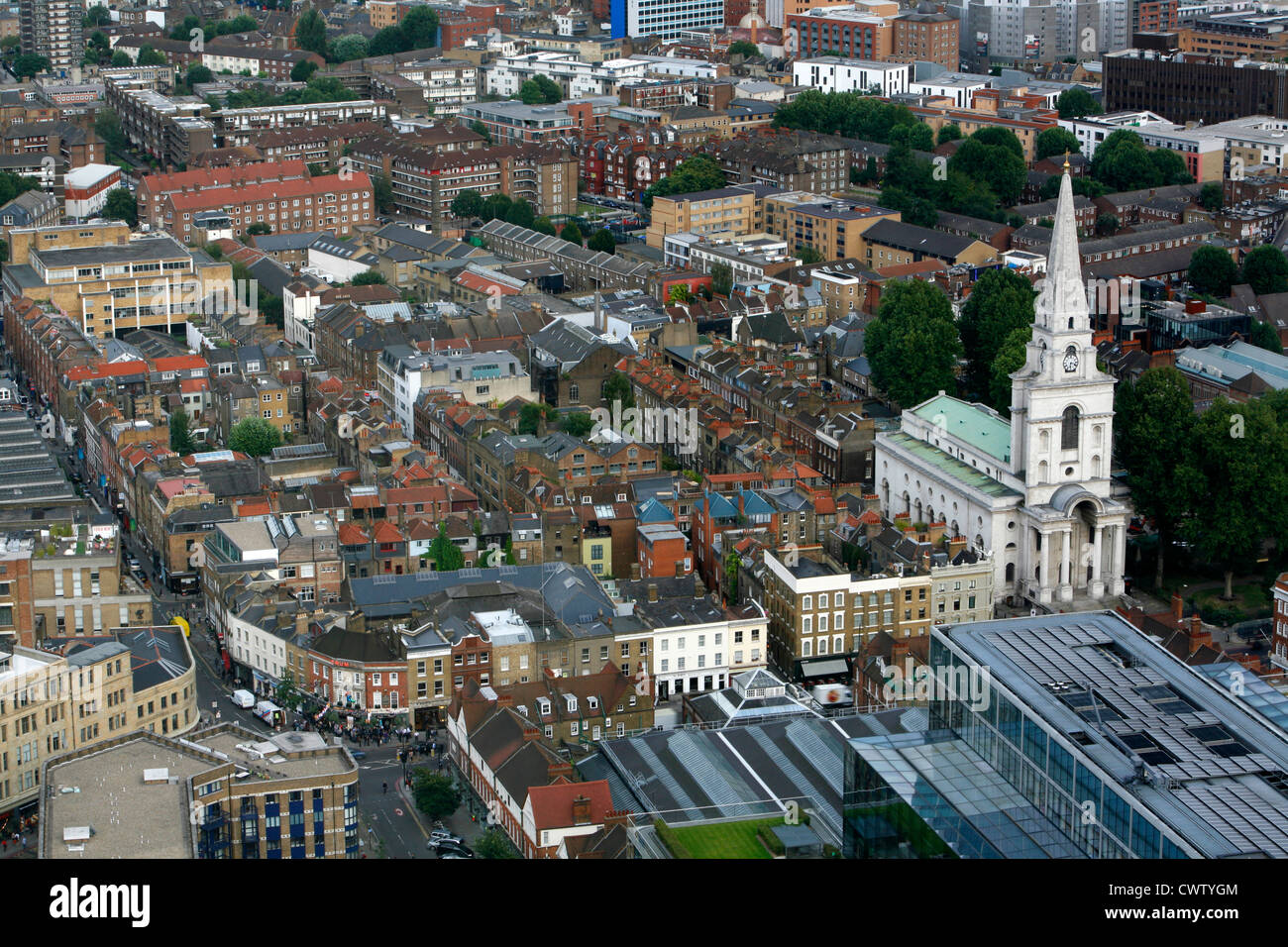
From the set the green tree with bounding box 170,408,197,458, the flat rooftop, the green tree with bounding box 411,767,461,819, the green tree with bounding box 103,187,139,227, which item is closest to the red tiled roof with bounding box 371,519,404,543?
the green tree with bounding box 170,408,197,458

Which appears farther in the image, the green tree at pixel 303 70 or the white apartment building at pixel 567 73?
the green tree at pixel 303 70

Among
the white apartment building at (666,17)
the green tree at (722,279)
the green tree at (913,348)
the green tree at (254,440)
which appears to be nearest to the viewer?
the green tree at (254,440)

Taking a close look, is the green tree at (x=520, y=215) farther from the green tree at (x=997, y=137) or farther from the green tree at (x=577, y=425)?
the green tree at (x=577, y=425)

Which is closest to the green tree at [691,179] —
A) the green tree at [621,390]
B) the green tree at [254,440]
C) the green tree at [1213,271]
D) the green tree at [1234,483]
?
the green tree at [1213,271]

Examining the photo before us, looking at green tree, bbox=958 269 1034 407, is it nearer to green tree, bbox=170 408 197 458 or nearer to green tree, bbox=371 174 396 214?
green tree, bbox=170 408 197 458

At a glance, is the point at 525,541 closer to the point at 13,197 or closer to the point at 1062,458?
the point at 1062,458

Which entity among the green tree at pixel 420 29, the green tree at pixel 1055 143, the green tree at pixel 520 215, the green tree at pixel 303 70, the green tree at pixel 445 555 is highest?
the green tree at pixel 420 29
